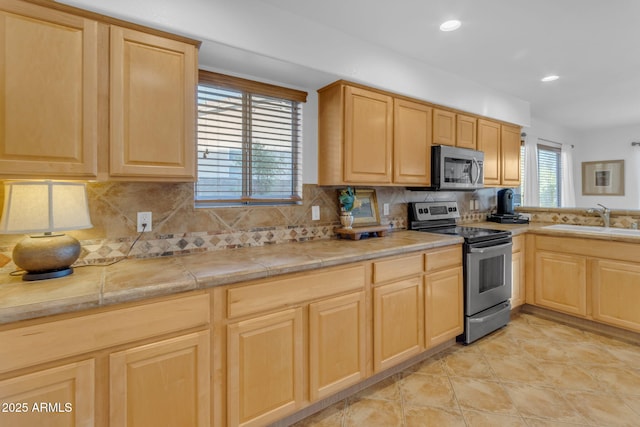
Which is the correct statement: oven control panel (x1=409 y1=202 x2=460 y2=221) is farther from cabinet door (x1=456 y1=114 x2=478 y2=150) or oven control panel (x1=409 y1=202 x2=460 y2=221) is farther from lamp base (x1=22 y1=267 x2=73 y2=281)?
lamp base (x1=22 y1=267 x2=73 y2=281)

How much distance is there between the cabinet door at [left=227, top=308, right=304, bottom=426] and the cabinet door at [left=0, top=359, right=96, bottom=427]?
0.54 meters

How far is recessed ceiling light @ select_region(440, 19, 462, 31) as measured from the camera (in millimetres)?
2090

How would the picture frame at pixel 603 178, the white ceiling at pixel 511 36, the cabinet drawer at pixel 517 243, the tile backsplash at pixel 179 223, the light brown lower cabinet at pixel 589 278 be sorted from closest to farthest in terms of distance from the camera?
the tile backsplash at pixel 179 223
the white ceiling at pixel 511 36
the light brown lower cabinet at pixel 589 278
the cabinet drawer at pixel 517 243
the picture frame at pixel 603 178

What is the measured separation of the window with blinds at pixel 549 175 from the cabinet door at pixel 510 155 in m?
1.56

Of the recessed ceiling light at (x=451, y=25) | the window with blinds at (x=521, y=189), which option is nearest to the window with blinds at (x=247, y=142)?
the recessed ceiling light at (x=451, y=25)

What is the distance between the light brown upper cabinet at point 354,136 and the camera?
2303 mm

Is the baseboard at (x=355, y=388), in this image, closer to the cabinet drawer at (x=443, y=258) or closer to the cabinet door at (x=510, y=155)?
the cabinet drawer at (x=443, y=258)

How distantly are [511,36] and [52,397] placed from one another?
129 inches

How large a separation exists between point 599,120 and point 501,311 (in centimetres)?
414

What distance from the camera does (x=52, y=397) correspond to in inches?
44.4

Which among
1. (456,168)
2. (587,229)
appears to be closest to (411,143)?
(456,168)

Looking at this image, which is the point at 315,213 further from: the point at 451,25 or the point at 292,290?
the point at 451,25

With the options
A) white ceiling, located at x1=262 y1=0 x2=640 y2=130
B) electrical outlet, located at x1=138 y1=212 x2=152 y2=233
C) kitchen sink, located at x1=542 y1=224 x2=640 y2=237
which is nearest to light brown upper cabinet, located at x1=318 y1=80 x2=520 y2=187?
white ceiling, located at x1=262 y1=0 x2=640 y2=130

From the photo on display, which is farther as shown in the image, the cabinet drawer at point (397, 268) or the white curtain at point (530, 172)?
the white curtain at point (530, 172)
